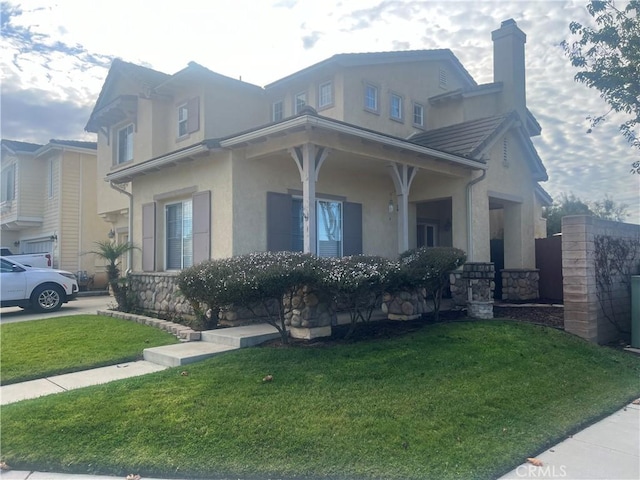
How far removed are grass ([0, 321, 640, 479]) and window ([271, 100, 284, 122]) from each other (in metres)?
9.37

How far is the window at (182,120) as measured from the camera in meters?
13.4

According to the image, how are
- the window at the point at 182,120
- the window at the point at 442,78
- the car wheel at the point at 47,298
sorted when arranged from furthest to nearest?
1. the window at the point at 442,78
2. the window at the point at 182,120
3. the car wheel at the point at 47,298

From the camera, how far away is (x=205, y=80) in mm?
12695

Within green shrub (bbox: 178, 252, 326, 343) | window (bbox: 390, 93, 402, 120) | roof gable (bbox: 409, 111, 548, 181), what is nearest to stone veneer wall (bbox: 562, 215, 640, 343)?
roof gable (bbox: 409, 111, 548, 181)

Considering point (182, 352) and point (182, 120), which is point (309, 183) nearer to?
point (182, 352)

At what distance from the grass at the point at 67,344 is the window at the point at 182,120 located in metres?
5.92

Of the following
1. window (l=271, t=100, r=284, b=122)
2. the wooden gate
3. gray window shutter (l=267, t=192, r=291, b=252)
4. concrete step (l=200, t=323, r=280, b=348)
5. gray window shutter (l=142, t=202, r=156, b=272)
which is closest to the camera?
concrete step (l=200, t=323, r=280, b=348)

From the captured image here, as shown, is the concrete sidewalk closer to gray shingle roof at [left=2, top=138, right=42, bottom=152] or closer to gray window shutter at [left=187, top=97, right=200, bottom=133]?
gray window shutter at [left=187, top=97, right=200, bottom=133]

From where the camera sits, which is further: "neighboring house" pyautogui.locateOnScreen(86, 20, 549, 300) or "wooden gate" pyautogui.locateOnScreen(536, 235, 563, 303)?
"wooden gate" pyautogui.locateOnScreen(536, 235, 563, 303)

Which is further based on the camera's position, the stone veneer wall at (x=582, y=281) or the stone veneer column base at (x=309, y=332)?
the stone veneer wall at (x=582, y=281)

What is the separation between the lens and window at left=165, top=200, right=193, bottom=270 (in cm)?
1094

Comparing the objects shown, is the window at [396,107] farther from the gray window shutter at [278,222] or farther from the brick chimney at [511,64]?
the gray window shutter at [278,222]

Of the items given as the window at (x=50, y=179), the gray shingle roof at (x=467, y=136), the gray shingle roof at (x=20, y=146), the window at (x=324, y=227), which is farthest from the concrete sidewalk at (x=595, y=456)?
the gray shingle roof at (x=20, y=146)

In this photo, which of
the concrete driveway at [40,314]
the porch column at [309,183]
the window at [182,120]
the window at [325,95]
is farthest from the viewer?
the window at [182,120]
